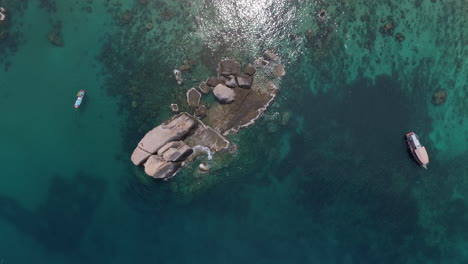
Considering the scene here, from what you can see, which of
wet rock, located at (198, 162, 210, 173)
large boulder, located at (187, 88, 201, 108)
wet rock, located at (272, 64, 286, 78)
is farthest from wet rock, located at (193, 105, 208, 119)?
wet rock, located at (272, 64, 286, 78)

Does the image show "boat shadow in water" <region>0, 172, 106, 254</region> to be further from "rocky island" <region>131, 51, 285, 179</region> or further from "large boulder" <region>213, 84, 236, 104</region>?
"large boulder" <region>213, 84, 236, 104</region>

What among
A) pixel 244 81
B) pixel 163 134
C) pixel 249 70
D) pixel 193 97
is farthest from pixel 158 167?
pixel 249 70

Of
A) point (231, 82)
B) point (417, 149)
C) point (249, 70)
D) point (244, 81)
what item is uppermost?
point (417, 149)

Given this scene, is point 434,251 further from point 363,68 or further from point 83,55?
point 83,55

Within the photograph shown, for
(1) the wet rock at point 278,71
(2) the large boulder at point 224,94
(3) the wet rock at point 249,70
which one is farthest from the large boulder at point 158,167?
(1) the wet rock at point 278,71

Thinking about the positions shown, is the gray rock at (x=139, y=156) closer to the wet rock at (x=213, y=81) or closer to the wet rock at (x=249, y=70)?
the wet rock at (x=213, y=81)

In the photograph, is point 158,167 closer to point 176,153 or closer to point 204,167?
point 176,153
